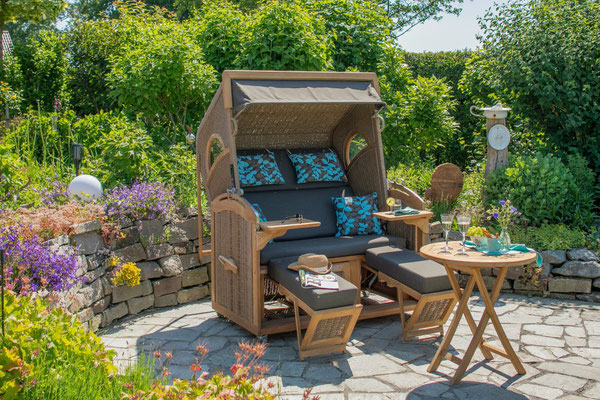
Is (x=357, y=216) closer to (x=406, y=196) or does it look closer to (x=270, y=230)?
(x=406, y=196)

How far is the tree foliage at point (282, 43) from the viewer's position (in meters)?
7.39

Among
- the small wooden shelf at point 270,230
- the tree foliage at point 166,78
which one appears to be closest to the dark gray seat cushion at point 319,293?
the small wooden shelf at point 270,230

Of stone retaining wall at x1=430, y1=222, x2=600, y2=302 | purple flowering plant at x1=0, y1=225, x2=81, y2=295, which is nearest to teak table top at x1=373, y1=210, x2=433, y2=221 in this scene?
stone retaining wall at x1=430, y1=222, x2=600, y2=302

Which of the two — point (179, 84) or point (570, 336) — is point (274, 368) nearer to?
point (570, 336)

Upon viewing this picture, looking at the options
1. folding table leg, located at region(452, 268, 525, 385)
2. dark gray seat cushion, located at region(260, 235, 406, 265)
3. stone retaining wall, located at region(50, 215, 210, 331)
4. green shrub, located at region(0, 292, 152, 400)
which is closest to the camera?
green shrub, located at region(0, 292, 152, 400)

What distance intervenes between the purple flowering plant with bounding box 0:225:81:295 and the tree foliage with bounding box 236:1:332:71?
4.14 metres

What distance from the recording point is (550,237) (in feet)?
20.1

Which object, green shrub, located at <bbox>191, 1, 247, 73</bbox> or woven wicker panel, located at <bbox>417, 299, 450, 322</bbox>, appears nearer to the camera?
woven wicker panel, located at <bbox>417, 299, 450, 322</bbox>

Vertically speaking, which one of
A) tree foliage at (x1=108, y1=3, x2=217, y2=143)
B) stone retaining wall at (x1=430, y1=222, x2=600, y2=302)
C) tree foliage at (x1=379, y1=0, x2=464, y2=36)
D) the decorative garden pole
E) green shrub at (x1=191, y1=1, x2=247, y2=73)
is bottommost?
stone retaining wall at (x1=430, y1=222, x2=600, y2=302)

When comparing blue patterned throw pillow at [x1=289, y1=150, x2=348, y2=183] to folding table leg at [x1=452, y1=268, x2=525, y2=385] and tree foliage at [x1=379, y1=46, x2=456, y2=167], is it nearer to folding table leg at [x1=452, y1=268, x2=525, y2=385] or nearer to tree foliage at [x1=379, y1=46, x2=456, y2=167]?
folding table leg at [x1=452, y1=268, x2=525, y2=385]

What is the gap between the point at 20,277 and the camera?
3.79 meters

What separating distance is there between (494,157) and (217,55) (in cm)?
406

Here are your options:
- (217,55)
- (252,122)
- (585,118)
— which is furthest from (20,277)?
(585,118)

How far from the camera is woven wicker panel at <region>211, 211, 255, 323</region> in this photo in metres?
4.69
